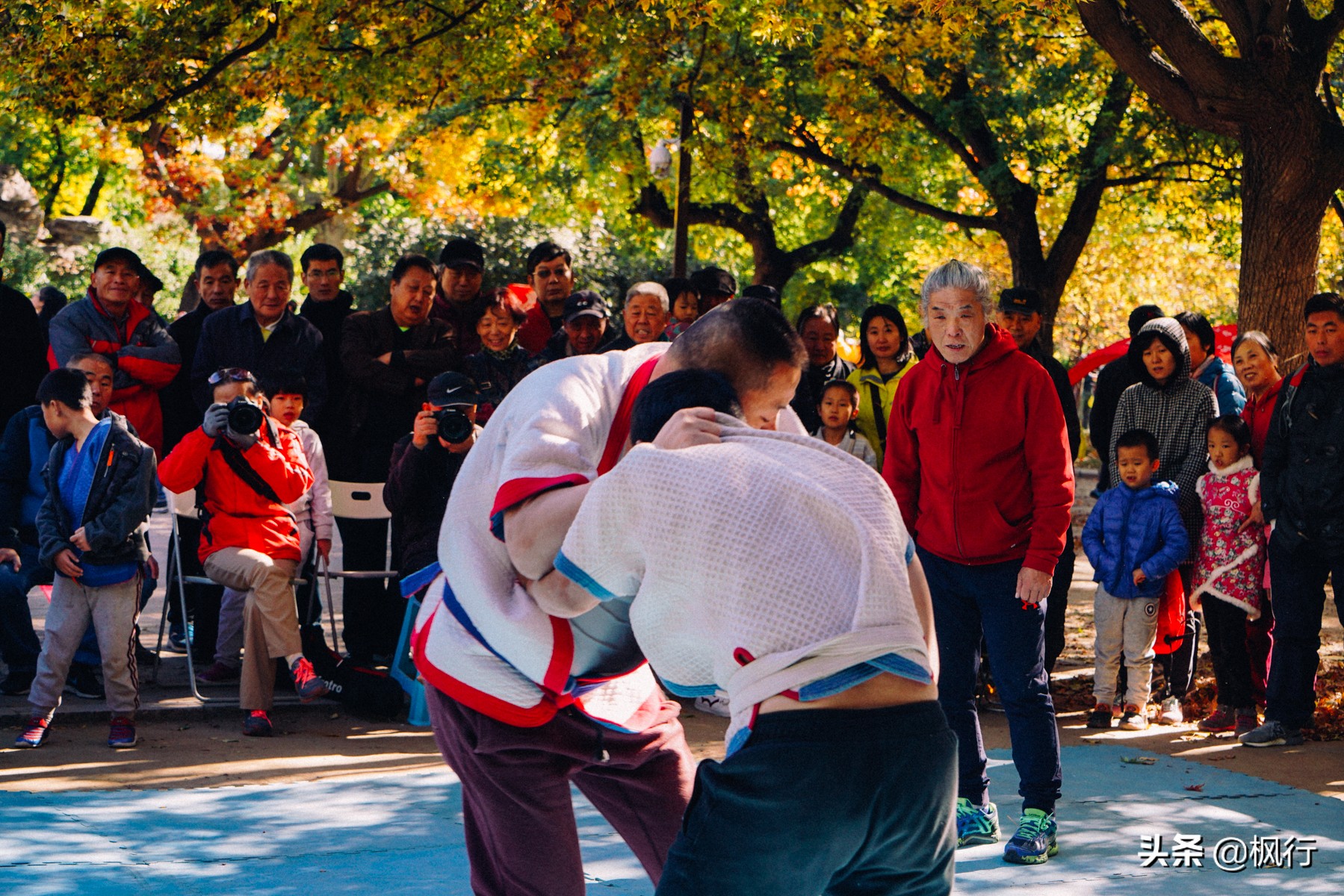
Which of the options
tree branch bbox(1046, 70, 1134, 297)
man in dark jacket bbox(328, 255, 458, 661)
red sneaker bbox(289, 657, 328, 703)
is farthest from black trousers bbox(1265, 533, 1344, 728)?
tree branch bbox(1046, 70, 1134, 297)

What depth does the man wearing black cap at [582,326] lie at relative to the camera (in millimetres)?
7871

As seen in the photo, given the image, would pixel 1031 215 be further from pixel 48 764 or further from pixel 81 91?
pixel 48 764

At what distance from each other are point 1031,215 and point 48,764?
37.9 feet

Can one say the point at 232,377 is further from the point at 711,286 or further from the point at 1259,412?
the point at 1259,412

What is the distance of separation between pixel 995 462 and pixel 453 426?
8.26ft

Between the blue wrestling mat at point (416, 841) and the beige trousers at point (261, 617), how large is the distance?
3.52 feet

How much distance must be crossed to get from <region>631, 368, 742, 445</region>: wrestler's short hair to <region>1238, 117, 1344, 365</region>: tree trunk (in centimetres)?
754

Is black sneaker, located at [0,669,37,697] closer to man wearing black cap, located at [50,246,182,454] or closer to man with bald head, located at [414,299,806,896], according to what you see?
man wearing black cap, located at [50,246,182,454]

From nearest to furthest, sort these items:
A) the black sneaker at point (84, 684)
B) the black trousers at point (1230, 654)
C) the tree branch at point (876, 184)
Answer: the black trousers at point (1230, 654)
the black sneaker at point (84, 684)
the tree branch at point (876, 184)

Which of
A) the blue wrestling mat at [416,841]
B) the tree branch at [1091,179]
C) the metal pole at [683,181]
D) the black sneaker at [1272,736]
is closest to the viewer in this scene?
the blue wrestling mat at [416,841]

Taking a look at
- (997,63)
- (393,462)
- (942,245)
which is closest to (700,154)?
(997,63)

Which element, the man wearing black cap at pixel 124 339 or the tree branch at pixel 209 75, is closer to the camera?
the man wearing black cap at pixel 124 339

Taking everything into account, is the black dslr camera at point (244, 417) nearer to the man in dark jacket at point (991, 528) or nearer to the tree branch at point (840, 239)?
the man in dark jacket at point (991, 528)

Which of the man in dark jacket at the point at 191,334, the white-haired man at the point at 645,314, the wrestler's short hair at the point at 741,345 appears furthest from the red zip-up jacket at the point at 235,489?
the wrestler's short hair at the point at 741,345
